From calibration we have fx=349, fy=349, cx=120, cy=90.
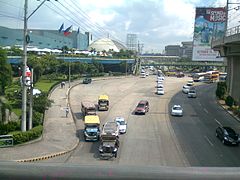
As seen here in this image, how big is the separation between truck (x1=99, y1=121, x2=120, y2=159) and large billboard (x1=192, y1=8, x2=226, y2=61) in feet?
141

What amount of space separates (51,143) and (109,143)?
3697 millimetres

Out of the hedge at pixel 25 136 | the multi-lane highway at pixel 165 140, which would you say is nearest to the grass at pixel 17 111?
the multi-lane highway at pixel 165 140

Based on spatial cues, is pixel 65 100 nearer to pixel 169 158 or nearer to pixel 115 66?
pixel 169 158

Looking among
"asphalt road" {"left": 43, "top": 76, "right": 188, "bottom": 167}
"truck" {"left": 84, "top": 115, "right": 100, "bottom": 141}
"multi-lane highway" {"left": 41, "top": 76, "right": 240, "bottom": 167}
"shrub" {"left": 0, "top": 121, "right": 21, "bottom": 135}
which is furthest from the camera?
"shrub" {"left": 0, "top": 121, "right": 21, "bottom": 135}

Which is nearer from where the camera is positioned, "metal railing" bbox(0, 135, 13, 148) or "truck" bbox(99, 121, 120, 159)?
"truck" bbox(99, 121, 120, 159)

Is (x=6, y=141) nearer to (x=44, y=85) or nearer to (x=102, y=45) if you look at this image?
(x=44, y=85)

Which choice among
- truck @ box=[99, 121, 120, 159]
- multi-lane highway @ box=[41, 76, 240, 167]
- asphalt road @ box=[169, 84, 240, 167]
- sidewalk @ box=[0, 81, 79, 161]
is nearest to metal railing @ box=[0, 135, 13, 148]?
sidewalk @ box=[0, 81, 79, 161]

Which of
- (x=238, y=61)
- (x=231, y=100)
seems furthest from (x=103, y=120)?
(x=238, y=61)

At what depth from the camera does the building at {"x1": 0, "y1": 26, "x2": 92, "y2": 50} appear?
308 ft

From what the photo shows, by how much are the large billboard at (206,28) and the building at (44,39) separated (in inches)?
1778

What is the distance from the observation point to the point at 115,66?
100m

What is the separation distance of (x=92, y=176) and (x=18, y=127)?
69.7ft

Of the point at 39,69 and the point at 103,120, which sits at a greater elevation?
the point at 39,69

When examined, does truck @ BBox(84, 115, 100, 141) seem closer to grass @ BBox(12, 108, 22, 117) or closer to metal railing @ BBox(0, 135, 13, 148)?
metal railing @ BBox(0, 135, 13, 148)
